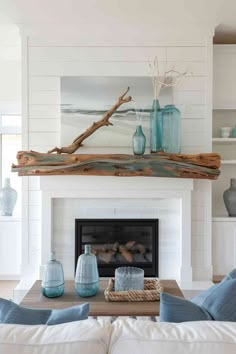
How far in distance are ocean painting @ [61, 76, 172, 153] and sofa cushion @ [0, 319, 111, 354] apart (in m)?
2.90

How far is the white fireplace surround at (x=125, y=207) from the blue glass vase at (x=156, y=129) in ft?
1.13

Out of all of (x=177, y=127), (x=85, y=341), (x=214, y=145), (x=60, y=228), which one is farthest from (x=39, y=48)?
(x=85, y=341)

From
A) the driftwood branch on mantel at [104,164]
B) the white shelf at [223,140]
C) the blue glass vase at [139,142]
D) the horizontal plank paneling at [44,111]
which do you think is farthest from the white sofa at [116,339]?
the white shelf at [223,140]

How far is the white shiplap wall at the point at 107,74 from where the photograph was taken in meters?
3.81

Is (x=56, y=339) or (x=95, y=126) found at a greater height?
(x=95, y=126)

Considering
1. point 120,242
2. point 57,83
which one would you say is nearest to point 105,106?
point 57,83

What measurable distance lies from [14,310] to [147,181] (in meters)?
2.61

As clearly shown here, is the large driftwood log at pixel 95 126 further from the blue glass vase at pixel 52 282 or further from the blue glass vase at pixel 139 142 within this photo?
the blue glass vase at pixel 52 282

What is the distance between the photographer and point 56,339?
3.21ft

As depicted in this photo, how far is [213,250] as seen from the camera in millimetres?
3875

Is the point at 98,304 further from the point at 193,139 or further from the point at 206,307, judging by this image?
the point at 193,139

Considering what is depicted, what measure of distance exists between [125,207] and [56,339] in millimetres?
2900

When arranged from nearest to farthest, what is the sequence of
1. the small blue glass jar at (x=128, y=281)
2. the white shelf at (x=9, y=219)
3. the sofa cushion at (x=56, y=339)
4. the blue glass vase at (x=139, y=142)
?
1. the sofa cushion at (x=56, y=339)
2. the small blue glass jar at (x=128, y=281)
3. the blue glass vase at (x=139, y=142)
4. the white shelf at (x=9, y=219)

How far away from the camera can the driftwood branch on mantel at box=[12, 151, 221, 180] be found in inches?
139
